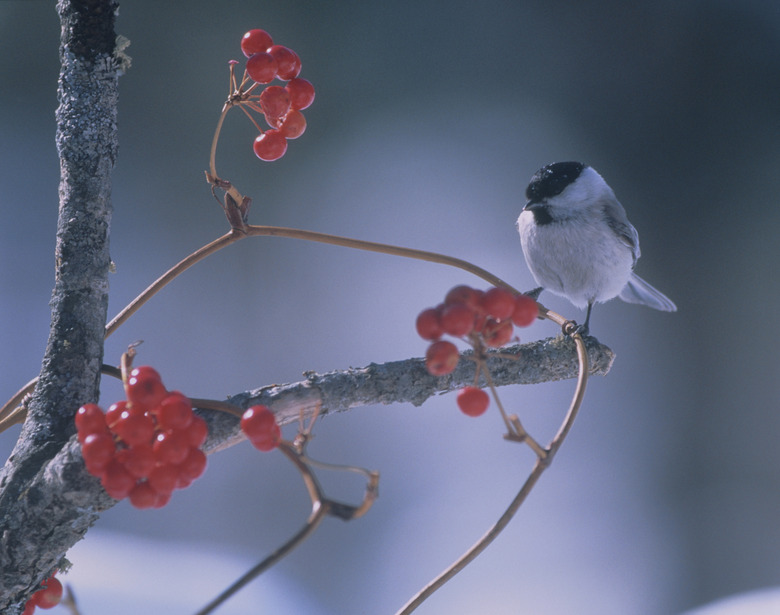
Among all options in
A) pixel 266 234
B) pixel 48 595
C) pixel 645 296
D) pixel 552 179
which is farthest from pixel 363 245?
pixel 645 296

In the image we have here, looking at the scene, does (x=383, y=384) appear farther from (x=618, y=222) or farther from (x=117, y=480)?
(x=618, y=222)

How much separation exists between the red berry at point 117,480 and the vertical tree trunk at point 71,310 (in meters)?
0.08

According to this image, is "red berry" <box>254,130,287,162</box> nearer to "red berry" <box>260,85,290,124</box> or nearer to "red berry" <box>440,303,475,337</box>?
"red berry" <box>260,85,290,124</box>

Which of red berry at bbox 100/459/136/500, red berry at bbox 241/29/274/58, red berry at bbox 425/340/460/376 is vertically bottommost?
red berry at bbox 425/340/460/376

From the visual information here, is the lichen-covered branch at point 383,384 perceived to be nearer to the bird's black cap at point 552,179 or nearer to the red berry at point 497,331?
the red berry at point 497,331

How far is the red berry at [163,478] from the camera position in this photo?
360 mm

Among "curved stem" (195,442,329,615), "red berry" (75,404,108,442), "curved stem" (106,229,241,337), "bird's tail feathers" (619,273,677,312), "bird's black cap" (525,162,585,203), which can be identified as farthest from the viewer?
"bird's tail feathers" (619,273,677,312)

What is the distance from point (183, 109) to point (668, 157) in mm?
1020

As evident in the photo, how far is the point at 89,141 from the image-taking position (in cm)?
50

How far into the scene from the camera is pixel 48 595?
1.51 ft

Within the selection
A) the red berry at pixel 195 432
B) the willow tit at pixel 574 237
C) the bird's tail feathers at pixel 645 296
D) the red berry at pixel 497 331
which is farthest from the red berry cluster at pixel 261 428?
the bird's tail feathers at pixel 645 296

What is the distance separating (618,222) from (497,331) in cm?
63

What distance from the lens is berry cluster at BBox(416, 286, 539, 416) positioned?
1.18ft

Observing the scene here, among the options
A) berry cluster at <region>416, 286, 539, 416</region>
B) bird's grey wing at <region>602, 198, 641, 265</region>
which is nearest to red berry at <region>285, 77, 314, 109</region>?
berry cluster at <region>416, 286, 539, 416</region>
